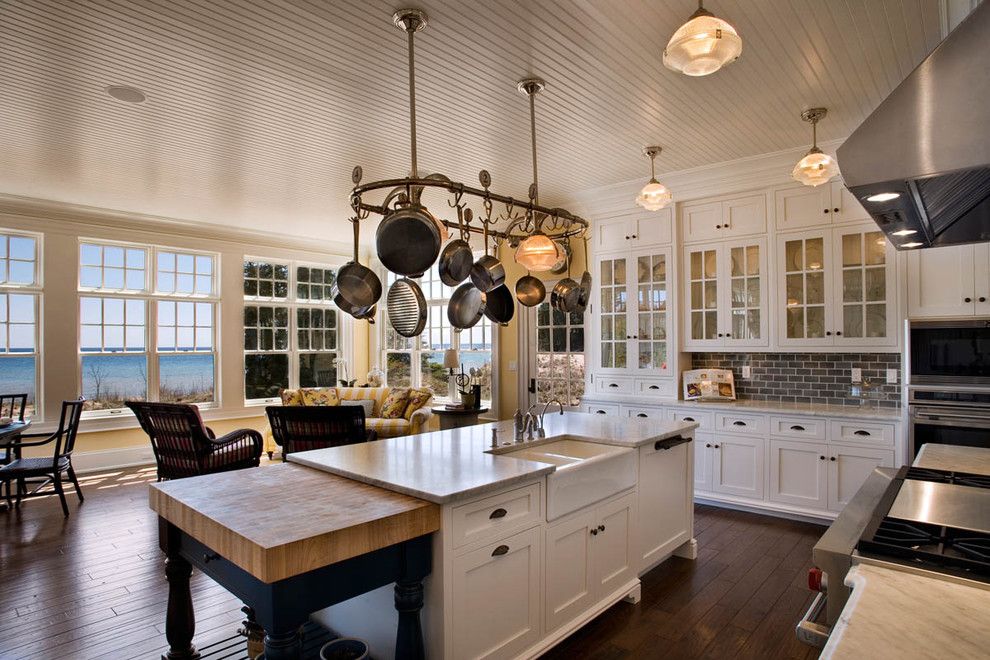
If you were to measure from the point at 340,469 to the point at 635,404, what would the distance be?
3512mm

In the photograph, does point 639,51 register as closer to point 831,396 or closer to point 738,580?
point 738,580

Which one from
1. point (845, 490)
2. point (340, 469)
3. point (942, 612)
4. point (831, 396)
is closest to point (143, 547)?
point (340, 469)

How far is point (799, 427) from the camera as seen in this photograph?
170 inches

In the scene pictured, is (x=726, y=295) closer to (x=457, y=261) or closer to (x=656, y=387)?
(x=656, y=387)

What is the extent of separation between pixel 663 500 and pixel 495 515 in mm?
1546

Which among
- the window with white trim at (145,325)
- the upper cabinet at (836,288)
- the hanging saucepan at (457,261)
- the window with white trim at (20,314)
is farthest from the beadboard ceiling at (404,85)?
the window with white trim at (145,325)

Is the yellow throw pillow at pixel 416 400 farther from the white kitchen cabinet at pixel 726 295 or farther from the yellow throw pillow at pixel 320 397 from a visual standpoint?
the white kitchen cabinet at pixel 726 295

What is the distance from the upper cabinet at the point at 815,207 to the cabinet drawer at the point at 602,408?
2.16 meters

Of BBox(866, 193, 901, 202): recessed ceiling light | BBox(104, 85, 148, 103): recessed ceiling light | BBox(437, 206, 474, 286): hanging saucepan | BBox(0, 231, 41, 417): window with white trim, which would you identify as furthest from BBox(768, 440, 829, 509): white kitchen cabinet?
BBox(0, 231, 41, 417): window with white trim

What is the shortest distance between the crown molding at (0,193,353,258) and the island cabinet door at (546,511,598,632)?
6.50 meters

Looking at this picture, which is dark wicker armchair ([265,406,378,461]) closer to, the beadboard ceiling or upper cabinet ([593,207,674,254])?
the beadboard ceiling

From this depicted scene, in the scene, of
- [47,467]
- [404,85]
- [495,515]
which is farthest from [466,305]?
[47,467]

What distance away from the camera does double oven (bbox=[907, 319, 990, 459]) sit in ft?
11.7

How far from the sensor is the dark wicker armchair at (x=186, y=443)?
Answer: 4547 mm
